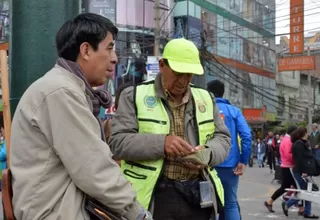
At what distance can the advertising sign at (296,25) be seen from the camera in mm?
25109

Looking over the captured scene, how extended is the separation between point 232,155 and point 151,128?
Answer: 89.8 inches

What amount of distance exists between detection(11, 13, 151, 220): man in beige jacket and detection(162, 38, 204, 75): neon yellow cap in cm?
108

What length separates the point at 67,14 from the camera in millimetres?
2734

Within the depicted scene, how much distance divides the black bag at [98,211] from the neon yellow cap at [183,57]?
120 centimetres

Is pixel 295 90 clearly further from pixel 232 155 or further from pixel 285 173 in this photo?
pixel 232 155

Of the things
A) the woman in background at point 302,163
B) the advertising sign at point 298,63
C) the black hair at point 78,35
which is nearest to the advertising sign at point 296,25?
the advertising sign at point 298,63

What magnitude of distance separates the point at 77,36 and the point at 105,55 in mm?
148

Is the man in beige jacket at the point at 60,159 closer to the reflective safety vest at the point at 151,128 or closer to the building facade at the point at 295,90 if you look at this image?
the reflective safety vest at the point at 151,128

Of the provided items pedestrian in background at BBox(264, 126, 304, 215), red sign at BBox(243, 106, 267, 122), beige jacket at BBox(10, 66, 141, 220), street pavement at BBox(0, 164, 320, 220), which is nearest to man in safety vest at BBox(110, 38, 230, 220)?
beige jacket at BBox(10, 66, 141, 220)

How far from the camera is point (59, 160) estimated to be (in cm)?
191

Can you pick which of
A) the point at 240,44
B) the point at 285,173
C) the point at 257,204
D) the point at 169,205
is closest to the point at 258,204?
the point at 257,204

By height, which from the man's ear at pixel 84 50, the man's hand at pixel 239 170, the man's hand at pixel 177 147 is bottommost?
the man's hand at pixel 239 170

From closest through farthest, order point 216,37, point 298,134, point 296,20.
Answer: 1. point 298,134
2. point 296,20
3. point 216,37

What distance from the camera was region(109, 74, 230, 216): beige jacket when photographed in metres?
2.90
